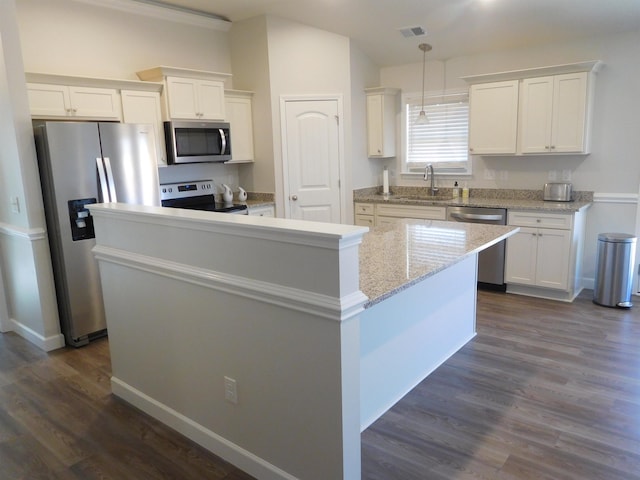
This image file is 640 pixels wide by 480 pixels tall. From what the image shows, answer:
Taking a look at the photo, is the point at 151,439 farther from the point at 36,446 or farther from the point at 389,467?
the point at 389,467

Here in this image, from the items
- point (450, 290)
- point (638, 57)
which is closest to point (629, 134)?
point (638, 57)

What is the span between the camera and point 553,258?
4441 millimetres

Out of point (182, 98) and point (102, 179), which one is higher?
point (182, 98)

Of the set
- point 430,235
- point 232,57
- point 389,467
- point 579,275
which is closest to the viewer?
point 389,467

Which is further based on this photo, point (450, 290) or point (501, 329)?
point (501, 329)

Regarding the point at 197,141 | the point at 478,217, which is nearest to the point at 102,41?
the point at 197,141

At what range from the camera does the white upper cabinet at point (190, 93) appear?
4.36 metres

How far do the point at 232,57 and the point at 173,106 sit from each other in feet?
4.17

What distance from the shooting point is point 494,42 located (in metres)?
4.80

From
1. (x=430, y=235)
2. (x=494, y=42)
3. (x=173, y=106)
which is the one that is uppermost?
(x=494, y=42)

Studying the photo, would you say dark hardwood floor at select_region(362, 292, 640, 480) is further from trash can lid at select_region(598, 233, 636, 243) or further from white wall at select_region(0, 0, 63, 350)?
white wall at select_region(0, 0, 63, 350)

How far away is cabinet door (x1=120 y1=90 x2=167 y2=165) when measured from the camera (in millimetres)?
4129

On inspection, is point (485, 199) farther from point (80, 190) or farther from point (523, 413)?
point (80, 190)

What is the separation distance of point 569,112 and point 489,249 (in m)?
1.49
